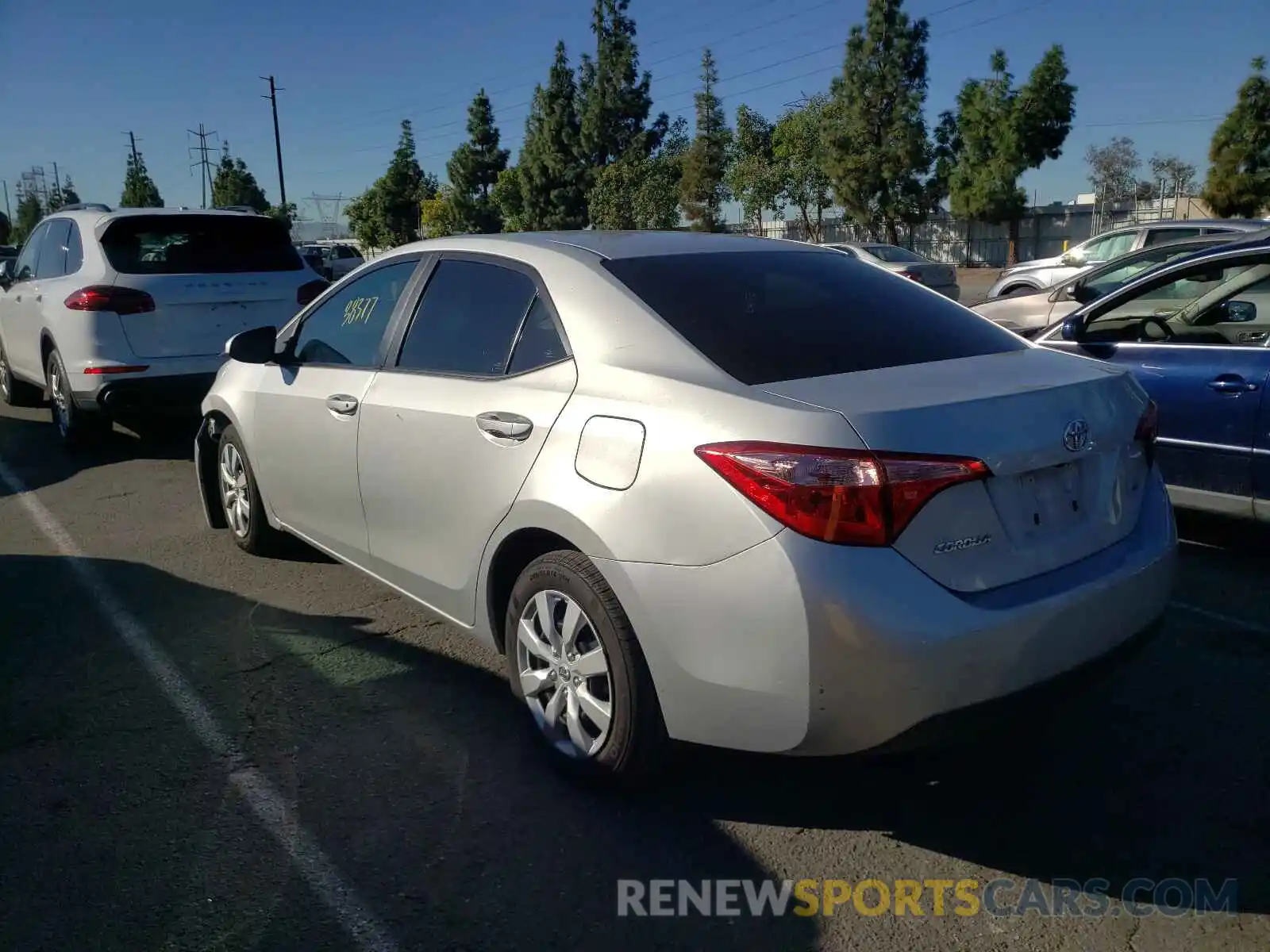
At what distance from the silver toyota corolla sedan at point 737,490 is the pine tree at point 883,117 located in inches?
1889

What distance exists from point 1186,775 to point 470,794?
2166 mm

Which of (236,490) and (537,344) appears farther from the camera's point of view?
(236,490)

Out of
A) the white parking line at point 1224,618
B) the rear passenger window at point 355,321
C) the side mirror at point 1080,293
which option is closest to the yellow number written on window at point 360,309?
the rear passenger window at point 355,321

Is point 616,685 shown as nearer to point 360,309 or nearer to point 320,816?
point 320,816

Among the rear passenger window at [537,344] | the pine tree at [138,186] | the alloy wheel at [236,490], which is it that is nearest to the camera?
the rear passenger window at [537,344]

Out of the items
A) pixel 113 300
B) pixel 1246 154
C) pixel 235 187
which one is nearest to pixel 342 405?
pixel 113 300

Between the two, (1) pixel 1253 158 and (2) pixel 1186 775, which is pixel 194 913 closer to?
(2) pixel 1186 775

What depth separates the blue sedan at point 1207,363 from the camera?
5027 mm

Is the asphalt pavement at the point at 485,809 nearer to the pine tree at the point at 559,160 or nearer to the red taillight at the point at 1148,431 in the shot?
the red taillight at the point at 1148,431

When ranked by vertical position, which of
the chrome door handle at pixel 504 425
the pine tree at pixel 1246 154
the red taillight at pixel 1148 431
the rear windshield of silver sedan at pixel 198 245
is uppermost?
the pine tree at pixel 1246 154

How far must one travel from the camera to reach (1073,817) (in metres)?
3.08

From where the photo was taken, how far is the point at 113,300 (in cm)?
771

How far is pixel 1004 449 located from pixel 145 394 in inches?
266

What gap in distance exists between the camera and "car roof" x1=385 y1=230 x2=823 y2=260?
3.71 meters
